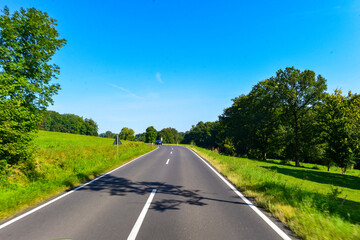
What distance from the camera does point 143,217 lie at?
4.11m

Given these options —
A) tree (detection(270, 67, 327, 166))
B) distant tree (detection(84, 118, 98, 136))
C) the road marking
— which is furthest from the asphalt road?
distant tree (detection(84, 118, 98, 136))

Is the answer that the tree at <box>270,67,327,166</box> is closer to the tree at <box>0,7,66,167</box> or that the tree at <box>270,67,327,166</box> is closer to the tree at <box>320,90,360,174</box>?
the tree at <box>320,90,360,174</box>

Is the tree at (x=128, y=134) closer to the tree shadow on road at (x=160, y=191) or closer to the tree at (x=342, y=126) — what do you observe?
the tree at (x=342, y=126)

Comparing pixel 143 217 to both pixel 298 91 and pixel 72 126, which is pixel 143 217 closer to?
pixel 298 91

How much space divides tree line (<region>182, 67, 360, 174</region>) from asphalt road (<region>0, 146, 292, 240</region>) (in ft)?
70.9

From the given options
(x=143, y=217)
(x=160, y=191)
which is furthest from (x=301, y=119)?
(x=143, y=217)

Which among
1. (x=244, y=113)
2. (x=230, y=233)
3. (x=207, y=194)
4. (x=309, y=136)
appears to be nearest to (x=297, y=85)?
(x=309, y=136)

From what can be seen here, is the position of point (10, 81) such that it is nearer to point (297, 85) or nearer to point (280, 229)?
point (280, 229)

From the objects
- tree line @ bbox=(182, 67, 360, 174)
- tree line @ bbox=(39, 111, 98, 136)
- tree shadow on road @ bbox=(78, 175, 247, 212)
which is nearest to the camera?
tree shadow on road @ bbox=(78, 175, 247, 212)

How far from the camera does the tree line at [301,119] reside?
19.6m

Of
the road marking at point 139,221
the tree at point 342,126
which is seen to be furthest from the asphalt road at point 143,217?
the tree at point 342,126

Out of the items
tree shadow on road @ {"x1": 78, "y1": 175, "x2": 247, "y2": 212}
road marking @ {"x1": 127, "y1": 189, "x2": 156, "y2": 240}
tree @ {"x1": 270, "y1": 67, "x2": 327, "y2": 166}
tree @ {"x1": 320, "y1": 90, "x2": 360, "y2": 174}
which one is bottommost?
tree shadow on road @ {"x1": 78, "y1": 175, "x2": 247, "y2": 212}

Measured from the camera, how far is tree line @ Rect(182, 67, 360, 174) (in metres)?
19.6

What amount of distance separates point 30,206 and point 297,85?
31082 mm
